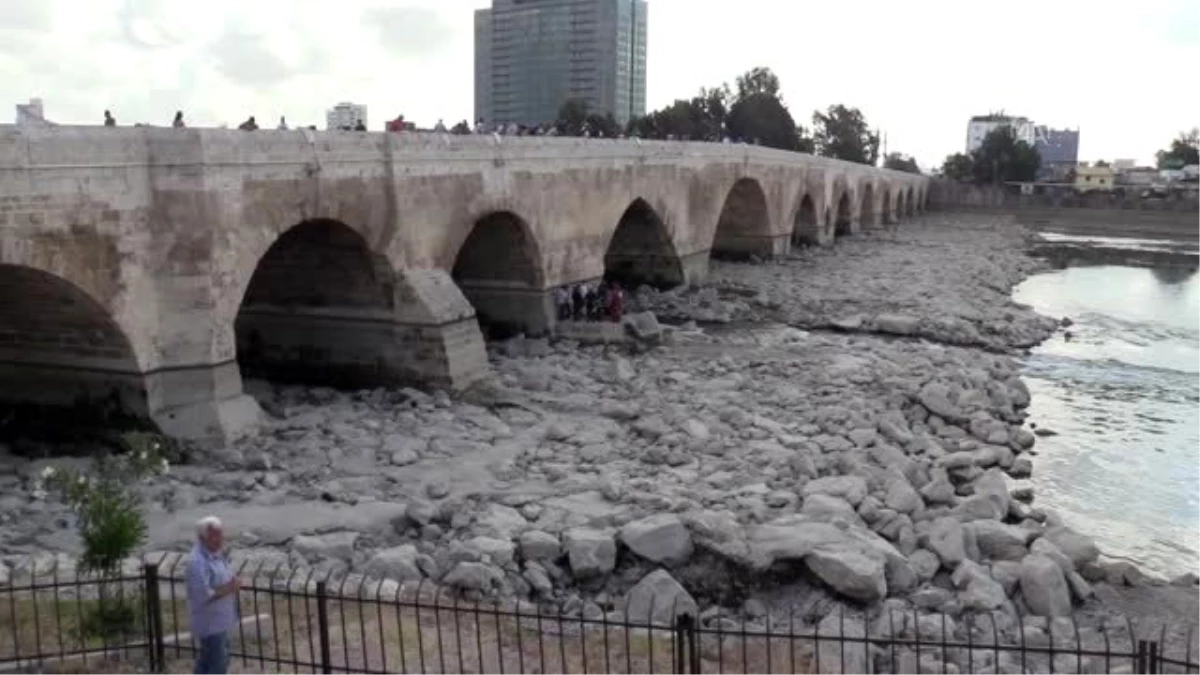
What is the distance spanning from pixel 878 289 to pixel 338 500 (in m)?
22.6

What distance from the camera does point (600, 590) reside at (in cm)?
1023

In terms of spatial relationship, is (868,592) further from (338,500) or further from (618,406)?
(618,406)

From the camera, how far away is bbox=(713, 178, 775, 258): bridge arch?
40.1 m

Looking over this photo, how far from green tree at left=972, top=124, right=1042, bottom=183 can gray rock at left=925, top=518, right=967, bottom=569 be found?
85.8 meters

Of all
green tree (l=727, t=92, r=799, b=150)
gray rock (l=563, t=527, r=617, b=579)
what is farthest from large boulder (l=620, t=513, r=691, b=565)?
green tree (l=727, t=92, r=799, b=150)

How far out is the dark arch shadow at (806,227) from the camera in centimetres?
4788

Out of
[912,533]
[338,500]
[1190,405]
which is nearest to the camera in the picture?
[912,533]

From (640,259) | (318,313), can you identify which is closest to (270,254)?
(318,313)

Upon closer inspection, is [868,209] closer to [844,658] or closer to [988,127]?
[844,658]

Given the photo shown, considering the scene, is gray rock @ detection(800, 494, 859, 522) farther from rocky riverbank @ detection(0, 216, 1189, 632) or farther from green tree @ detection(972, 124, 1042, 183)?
green tree @ detection(972, 124, 1042, 183)

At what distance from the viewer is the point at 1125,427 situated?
18.9 meters

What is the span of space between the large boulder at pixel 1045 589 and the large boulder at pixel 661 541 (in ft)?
10.3

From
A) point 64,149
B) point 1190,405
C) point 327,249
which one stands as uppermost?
point 64,149

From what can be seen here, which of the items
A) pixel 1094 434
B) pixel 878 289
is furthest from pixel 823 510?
pixel 878 289
